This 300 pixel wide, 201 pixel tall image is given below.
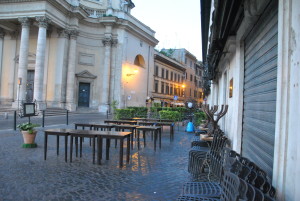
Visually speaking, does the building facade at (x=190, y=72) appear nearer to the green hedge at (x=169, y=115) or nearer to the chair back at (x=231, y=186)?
the green hedge at (x=169, y=115)

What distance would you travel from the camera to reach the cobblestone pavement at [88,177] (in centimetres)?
426

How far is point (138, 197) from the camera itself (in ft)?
13.7

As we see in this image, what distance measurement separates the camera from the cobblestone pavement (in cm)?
426

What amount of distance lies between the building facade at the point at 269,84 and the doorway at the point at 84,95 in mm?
26531

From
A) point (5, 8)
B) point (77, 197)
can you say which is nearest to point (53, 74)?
point (5, 8)

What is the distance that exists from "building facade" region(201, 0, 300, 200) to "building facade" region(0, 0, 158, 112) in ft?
74.4

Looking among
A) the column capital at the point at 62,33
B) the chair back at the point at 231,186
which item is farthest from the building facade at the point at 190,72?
the chair back at the point at 231,186

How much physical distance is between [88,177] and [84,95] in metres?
27.7

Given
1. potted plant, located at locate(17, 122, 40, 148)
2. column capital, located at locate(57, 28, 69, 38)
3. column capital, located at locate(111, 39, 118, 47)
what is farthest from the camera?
column capital, located at locate(111, 39, 118, 47)

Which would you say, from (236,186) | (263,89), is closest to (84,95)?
(263,89)

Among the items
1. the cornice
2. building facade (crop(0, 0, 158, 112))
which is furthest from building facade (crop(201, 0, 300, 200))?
the cornice

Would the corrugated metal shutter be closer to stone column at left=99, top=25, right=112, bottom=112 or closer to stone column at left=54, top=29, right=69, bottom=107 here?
stone column at left=54, top=29, right=69, bottom=107

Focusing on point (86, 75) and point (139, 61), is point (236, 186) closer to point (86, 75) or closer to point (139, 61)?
point (86, 75)

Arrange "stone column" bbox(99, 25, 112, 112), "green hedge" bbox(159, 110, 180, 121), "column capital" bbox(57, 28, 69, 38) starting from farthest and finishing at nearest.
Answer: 1. "stone column" bbox(99, 25, 112, 112)
2. "column capital" bbox(57, 28, 69, 38)
3. "green hedge" bbox(159, 110, 180, 121)
